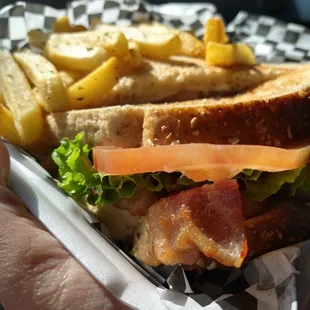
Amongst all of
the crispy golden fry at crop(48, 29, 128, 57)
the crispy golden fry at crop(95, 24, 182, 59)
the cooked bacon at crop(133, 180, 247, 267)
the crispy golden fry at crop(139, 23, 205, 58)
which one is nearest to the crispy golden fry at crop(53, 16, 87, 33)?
the crispy golden fry at crop(48, 29, 128, 57)

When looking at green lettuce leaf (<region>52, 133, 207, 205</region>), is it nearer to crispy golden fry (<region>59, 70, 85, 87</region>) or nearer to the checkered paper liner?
the checkered paper liner

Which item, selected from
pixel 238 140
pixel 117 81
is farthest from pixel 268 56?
pixel 238 140

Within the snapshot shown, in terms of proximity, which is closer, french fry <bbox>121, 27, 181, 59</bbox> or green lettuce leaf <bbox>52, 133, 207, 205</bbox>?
green lettuce leaf <bbox>52, 133, 207, 205</bbox>

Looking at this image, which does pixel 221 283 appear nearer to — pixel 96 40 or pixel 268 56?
pixel 96 40

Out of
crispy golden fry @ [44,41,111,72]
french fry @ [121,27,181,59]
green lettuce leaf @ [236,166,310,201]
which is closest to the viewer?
green lettuce leaf @ [236,166,310,201]

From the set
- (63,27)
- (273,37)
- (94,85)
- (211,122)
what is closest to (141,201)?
(211,122)

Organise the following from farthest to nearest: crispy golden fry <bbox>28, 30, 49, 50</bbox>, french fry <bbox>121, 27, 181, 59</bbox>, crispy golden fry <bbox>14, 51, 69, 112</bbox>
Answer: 1. crispy golden fry <bbox>28, 30, 49, 50</bbox>
2. french fry <bbox>121, 27, 181, 59</bbox>
3. crispy golden fry <bbox>14, 51, 69, 112</bbox>

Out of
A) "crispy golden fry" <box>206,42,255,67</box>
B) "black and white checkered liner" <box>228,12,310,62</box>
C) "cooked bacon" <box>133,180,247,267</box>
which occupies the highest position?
"crispy golden fry" <box>206,42,255,67</box>
